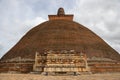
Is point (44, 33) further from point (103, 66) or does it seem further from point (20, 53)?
point (103, 66)

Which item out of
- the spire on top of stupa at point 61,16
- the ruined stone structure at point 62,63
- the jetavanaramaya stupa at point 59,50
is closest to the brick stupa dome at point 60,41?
the jetavanaramaya stupa at point 59,50

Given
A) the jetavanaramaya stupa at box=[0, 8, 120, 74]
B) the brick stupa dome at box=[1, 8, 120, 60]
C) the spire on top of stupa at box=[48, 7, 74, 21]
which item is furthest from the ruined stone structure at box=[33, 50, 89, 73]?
the spire on top of stupa at box=[48, 7, 74, 21]

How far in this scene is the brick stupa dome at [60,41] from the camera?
36906 mm

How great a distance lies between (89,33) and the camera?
41156 mm

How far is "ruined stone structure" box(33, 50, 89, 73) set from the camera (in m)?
29.4

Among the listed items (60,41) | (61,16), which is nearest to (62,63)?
(60,41)

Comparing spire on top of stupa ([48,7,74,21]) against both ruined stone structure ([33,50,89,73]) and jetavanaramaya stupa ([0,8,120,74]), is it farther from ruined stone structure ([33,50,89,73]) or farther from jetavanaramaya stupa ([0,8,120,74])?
ruined stone structure ([33,50,89,73])

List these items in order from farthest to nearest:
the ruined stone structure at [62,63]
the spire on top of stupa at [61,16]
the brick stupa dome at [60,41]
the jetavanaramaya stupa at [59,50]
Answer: the spire on top of stupa at [61,16] → the brick stupa dome at [60,41] → the jetavanaramaya stupa at [59,50] → the ruined stone structure at [62,63]

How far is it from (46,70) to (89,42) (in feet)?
38.0

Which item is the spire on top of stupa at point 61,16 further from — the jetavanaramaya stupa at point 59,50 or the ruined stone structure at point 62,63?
the ruined stone structure at point 62,63

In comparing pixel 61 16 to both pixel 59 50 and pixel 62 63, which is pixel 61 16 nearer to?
pixel 59 50

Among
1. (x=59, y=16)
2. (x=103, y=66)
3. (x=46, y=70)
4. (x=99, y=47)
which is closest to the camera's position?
(x=46, y=70)

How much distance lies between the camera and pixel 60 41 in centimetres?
3772

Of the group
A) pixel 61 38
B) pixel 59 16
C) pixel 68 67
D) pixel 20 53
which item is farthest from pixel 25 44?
pixel 68 67
